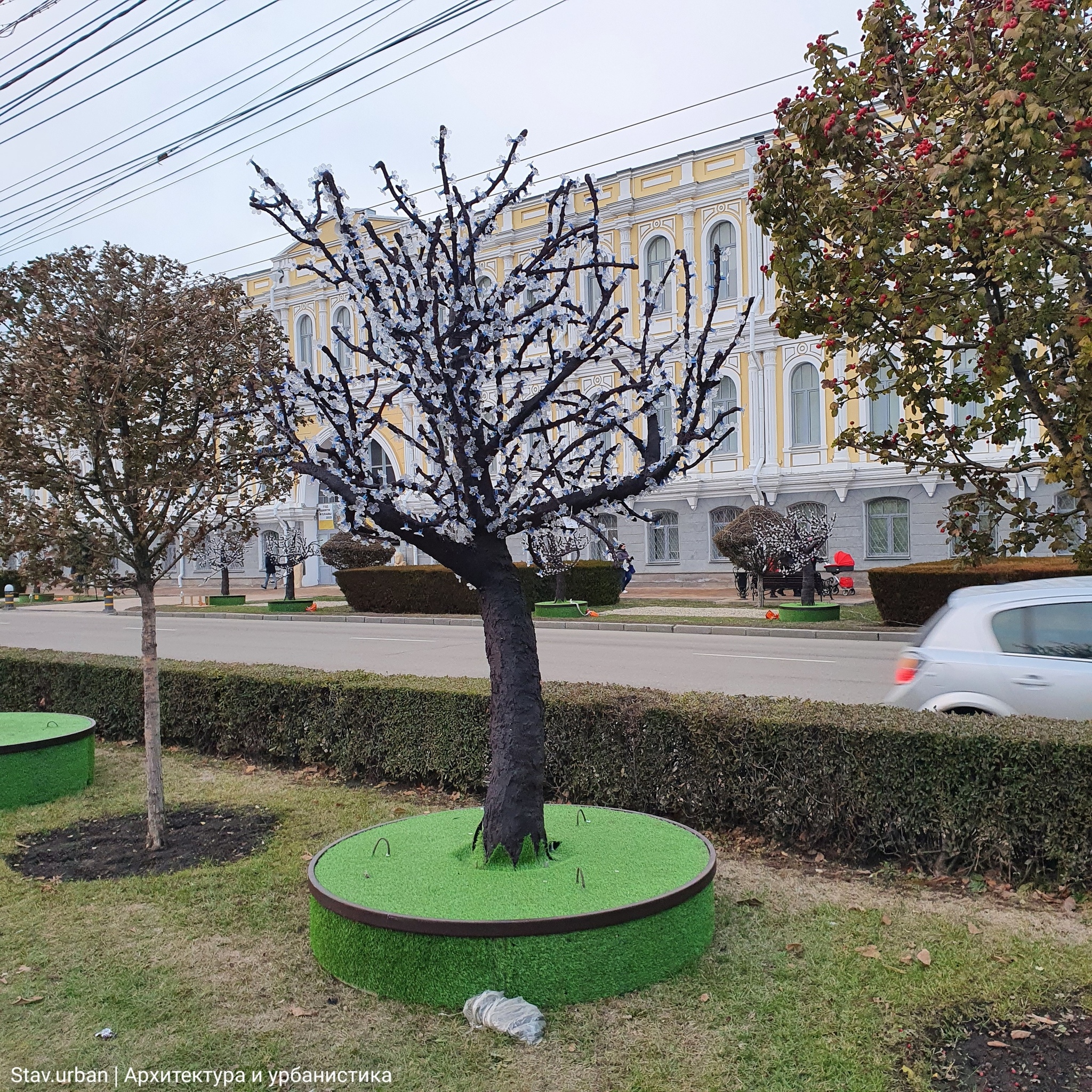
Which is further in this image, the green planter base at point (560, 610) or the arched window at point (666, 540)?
the arched window at point (666, 540)

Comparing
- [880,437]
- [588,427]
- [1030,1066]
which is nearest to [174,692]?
[588,427]

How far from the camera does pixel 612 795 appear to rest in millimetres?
6375

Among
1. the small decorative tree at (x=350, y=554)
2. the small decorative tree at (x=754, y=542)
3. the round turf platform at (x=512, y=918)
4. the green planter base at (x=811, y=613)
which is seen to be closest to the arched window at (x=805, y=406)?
the small decorative tree at (x=754, y=542)

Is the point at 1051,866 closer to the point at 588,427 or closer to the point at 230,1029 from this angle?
the point at 588,427

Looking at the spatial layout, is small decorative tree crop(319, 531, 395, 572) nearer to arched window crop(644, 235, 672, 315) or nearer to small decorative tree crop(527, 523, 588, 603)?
small decorative tree crop(527, 523, 588, 603)

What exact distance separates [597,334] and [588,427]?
1.44 ft

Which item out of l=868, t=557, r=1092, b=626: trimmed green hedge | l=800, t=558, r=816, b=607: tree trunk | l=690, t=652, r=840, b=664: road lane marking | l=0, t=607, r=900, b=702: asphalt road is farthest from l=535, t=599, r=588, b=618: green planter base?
l=690, t=652, r=840, b=664: road lane marking

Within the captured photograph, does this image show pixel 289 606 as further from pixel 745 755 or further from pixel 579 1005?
pixel 579 1005

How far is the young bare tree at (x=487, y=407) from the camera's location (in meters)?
4.45

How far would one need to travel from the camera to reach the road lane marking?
13695 mm

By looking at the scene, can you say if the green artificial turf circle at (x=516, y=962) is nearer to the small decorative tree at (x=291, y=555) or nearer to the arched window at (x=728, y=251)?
the small decorative tree at (x=291, y=555)

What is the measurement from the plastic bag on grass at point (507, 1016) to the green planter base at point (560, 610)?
18.1 m

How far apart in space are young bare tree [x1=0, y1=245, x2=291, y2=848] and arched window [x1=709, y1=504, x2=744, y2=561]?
82.2ft

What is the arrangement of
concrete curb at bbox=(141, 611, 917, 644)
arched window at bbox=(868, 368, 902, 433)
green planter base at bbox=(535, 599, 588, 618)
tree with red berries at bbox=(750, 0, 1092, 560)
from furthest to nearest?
arched window at bbox=(868, 368, 902, 433) → green planter base at bbox=(535, 599, 588, 618) → concrete curb at bbox=(141, 611, 917, 644) → tree with red berries at bbox=(750, 0, 1092, 560)
